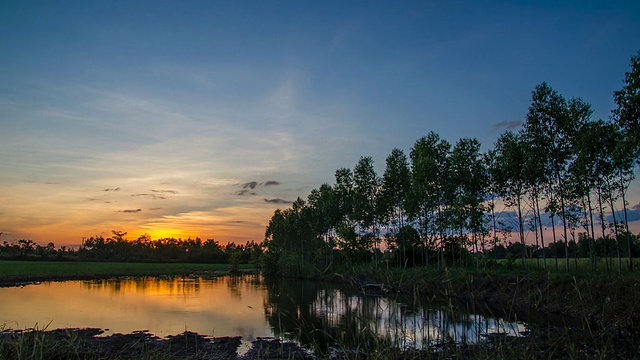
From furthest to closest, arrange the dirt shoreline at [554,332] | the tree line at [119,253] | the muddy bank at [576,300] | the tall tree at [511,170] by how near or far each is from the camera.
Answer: the tree line at [119,253]
the tall tree at [511,170]
the muddy bank at [576,300]
the dirt shoreline at [554,332]

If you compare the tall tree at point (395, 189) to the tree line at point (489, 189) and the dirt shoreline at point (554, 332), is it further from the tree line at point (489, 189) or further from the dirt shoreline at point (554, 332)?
the dirt shoreline at point (554, 332)

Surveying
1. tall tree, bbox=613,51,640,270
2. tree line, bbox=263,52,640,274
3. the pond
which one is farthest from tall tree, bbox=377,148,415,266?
tall tree, bbox=613,51,640,270

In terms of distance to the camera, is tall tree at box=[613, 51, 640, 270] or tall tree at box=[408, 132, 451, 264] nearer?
tall tree at box=[613, 51, 640, 270]

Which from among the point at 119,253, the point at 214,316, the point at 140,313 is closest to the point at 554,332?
the point at 214,316

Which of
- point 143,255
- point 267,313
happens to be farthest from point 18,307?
point 143,255

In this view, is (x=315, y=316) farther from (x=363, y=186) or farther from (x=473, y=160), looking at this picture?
(x=363, y=186)

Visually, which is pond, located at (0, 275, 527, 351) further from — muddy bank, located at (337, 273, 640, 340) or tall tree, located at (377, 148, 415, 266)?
tall tree, located at (377, 148, 415, 266)

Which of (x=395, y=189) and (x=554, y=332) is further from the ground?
(x=395, y=189)

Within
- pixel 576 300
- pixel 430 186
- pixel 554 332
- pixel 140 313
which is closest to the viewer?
pixel 554 332

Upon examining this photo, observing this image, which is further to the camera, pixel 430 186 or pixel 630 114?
pixel 430 186

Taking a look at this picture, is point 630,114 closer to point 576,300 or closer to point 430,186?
point 576,300

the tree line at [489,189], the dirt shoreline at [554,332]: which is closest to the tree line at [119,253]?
the tree line at [489,189]

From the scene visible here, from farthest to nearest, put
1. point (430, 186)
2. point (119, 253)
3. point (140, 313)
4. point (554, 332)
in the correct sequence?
point (119, 253) < point (430, 186) < point (140, 313) < point (554, 332)

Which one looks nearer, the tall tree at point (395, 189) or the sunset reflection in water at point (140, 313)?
the sunset reflection in water at point (140, 313)
